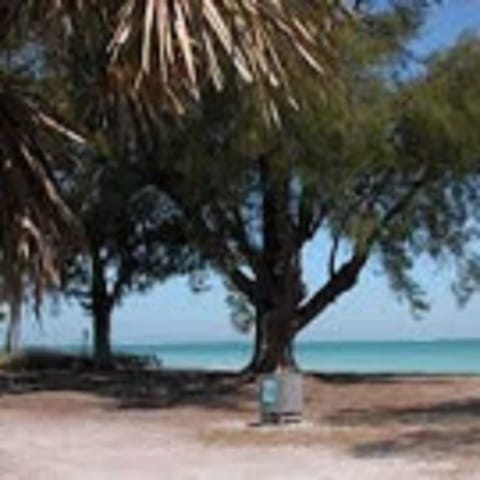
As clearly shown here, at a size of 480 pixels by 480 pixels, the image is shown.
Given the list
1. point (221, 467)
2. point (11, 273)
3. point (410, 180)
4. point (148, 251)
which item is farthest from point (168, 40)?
point (148, 251)

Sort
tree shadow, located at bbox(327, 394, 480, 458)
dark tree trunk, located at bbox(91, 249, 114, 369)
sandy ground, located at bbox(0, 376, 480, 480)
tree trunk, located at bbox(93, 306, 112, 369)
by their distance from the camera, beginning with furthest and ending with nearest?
1. tree trunk, located at bbox(93, 306, 112, 369)
2. dark tree trunk, located at bbox(91, 249, 114, 369)
3. tree shadow, located at bbox(327, 394, 480, 458)
4. sandy ground, located at bbox(0, 376, 480, 480)

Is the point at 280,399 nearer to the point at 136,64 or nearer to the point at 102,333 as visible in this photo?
the point at 136,64

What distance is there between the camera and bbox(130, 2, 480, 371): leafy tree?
27.9 metres

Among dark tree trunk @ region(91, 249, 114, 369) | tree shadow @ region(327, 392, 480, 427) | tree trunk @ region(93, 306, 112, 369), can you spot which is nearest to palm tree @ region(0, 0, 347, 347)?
tree shadow @ region(327, 392, 480, 427)

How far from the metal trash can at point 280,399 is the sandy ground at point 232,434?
32 cm

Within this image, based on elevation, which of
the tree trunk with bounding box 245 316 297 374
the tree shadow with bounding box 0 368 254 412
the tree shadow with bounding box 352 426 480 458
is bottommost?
the tree shadow with bounding box 352 426 480 458

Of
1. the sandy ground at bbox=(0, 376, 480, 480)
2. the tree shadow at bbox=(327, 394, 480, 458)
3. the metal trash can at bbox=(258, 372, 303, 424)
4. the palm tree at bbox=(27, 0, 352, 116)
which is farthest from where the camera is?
the metal trash can at bbox=(258, 372, 303, 424)

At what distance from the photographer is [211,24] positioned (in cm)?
851

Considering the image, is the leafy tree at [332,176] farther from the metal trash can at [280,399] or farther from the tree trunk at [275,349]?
the metal trash can at [280,399]

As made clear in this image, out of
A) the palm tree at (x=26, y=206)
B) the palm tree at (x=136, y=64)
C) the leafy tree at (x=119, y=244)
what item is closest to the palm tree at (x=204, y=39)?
the palm tree at (x=136, y=64)

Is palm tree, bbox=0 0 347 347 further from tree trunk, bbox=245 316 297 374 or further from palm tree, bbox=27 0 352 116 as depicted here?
tree trunk, bbox=245 316 297 374

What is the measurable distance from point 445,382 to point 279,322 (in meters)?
3.74

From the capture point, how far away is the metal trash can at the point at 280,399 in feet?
75.5

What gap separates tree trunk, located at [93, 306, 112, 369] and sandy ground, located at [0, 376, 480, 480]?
9.60 m
